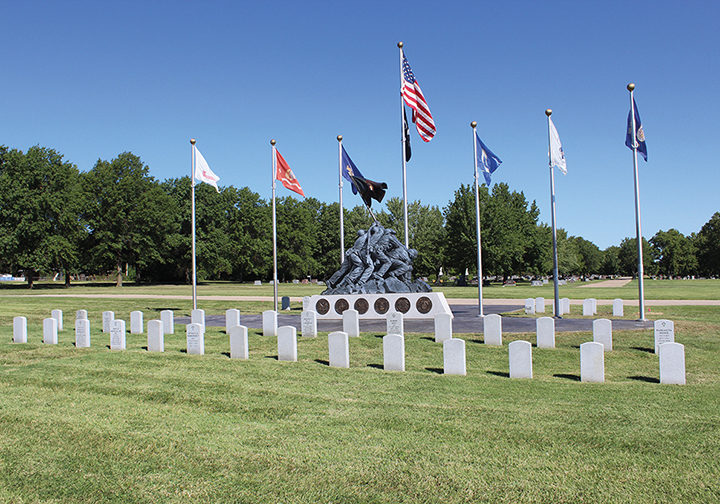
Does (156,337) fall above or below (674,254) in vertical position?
below

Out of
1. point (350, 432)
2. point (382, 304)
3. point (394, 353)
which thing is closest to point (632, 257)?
point (382, 304)

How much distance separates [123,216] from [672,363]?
204ft

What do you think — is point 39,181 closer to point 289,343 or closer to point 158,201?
point 158,201

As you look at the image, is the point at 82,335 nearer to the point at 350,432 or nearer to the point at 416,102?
the point at 350,432

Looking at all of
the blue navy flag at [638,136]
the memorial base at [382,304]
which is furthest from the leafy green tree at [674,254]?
the memorial base at [382,304]

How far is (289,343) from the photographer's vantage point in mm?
11820

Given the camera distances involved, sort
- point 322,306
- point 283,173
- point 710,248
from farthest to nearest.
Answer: point 710,248 → point 283,173 → point 322,306

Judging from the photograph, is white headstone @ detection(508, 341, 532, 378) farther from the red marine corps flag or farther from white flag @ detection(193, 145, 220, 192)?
white flag @ detection(193, 145, 220, 192)

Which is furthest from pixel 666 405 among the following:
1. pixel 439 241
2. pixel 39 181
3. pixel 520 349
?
pixel 439 241

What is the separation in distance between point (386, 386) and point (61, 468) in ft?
17.3

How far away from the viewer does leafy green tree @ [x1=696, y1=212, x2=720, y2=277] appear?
369 ft

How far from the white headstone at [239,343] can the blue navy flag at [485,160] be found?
43.4 feet

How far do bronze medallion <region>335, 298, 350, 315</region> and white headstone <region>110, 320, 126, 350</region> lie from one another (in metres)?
9.12

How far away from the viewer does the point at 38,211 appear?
5353 cm
